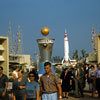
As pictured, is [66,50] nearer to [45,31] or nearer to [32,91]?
[45,31]

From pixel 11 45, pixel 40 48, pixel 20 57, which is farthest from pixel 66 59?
pixel 40 48

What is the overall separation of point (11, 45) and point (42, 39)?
6675cm

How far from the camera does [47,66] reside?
6586 millimetres

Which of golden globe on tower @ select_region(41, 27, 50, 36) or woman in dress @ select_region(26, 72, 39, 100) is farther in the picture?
golden globe on tower @ select_region(41, 27, 50, 36)

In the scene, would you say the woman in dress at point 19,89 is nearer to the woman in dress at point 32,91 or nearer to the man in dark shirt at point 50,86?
the woman in dress at point 32,91

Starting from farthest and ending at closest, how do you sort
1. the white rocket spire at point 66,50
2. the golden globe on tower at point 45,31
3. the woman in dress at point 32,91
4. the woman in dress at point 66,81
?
the white rocket spire at point 66,50 → the golden globe on tower at point 45,31 → the woman in dress at point 66,81 → the woman in dress at point 32,91

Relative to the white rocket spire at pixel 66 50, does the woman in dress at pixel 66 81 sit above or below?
below

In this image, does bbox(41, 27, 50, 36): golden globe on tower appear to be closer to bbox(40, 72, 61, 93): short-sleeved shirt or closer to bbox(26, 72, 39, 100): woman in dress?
bbox(26, 72, 39, 100): woman in dress

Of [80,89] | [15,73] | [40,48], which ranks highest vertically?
[40,48]

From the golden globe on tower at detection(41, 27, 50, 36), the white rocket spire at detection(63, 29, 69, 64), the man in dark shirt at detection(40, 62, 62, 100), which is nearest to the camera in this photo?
the man in dark shirt at detection(40, 62, 62, 100)

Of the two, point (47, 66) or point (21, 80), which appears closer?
point (47, 66)

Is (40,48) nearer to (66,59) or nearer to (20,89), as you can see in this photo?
(20,89)

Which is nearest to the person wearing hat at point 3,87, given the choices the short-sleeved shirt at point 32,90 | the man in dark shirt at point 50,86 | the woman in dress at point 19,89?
the woman in dress at point 19,89

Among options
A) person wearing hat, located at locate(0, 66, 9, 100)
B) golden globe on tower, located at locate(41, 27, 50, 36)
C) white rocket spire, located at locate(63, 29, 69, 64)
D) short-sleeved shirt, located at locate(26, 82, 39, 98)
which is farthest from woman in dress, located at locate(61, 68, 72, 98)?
white rocket spire, located at locate(63, 29, 69, 64)
